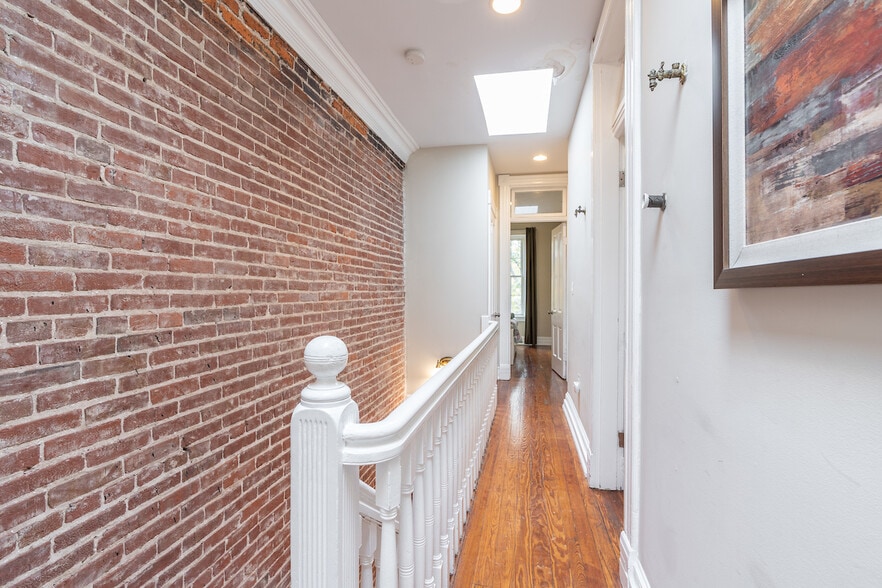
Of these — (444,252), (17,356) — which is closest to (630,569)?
(17,356)

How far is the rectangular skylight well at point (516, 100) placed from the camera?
2.88m

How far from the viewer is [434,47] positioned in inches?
92.6

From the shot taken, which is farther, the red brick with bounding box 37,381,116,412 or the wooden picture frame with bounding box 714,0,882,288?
the red brick with bounding box 37,381,116,412

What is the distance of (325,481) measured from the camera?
2.45ft

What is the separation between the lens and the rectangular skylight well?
2.88m

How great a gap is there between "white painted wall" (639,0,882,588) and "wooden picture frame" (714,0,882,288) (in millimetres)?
62

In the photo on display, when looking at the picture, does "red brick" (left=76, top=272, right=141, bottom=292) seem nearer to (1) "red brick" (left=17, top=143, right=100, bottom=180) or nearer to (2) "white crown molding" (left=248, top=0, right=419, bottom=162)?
(1) "red brick" (left=17, top=143, right=100, bottom=180)

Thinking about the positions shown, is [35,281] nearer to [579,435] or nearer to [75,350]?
[75,350]

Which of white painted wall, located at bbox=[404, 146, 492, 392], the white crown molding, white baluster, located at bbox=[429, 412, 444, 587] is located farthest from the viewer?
white painted wall, located at bbox=[404, 146, 492, 392]

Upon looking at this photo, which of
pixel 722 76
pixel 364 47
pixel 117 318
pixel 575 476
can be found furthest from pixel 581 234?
pixel 117 318

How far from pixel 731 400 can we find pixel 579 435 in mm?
2146

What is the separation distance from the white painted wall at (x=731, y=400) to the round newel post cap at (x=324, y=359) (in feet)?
2.47

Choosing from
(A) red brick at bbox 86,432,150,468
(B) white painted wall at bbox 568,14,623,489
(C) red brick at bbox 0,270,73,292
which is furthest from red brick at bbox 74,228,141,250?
(B) white painted wall at bbox 568,14,623,489

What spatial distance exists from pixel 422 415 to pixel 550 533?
1293 mm
